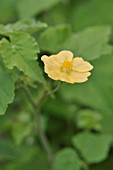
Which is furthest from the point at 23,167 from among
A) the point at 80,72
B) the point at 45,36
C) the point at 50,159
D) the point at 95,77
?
the point at 80,72

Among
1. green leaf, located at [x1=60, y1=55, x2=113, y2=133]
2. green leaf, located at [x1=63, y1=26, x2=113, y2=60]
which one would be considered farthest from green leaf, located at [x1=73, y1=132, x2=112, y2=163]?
green leaf, located at [x1=63, y1=26, x2=113, y2=60]

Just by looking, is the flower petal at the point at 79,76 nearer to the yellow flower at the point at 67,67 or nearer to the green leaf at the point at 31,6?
the yellow flower at the point at 67,67

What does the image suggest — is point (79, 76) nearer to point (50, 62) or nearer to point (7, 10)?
point (50, 62)

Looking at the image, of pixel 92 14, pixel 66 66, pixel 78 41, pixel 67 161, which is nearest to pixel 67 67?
pixel 66 66

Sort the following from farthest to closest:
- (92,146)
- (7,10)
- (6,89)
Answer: (7,10) < (92,146) < (6,89)

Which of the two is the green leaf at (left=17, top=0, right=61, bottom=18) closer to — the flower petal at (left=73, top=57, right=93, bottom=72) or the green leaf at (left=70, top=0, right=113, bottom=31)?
the green leaf at (left=70, top=0, right=113, bottom=31)

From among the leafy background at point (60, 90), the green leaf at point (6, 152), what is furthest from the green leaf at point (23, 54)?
the green leaf at point (6, 152)
